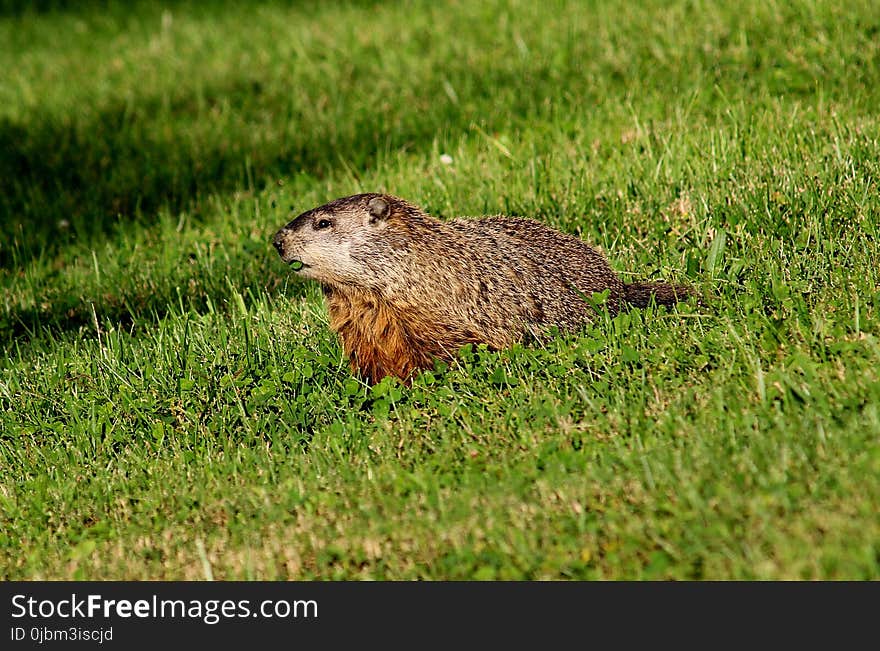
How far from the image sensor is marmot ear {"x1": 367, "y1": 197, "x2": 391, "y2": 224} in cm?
504

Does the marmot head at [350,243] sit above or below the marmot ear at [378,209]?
below

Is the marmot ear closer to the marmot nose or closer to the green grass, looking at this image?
the marmot nose

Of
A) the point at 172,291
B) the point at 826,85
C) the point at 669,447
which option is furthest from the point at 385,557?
the point at 826,85

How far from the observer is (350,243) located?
16.5 ft

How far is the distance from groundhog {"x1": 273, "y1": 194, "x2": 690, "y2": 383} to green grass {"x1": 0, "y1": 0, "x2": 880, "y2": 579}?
0.68 feet

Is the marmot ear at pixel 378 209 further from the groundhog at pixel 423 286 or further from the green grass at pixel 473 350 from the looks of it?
the green grass at pixel 473 350

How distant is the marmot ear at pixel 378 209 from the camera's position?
5.04 m

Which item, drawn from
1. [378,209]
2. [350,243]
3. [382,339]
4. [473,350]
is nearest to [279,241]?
[350,243]

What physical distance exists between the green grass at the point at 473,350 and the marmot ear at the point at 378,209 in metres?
0.69

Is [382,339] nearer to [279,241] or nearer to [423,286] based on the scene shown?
[423,286]

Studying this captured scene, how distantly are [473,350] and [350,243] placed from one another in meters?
0.82

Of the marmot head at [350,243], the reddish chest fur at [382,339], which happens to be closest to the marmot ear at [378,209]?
the marmot head at [350,243]

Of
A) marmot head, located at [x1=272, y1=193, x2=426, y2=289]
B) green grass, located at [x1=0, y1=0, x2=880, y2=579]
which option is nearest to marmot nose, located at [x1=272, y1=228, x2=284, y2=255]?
marmot head, located at [x1=272, y1=193, x2=426, y2=289]

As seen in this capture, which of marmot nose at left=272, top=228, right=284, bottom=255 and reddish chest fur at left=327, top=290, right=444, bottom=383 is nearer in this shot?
reddish chest fur at left=327, top=290, right=444, bottom=383
